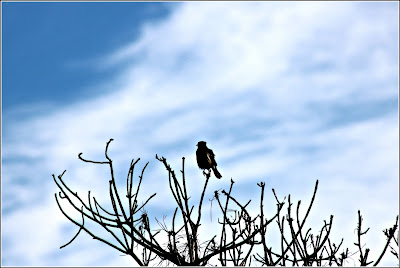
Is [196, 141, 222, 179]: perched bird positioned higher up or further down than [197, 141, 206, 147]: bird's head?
further down

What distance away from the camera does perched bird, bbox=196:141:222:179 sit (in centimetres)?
720

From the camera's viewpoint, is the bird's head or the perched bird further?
the bird's head

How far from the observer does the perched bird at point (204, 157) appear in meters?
7.20

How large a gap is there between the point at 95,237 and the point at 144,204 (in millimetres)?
555

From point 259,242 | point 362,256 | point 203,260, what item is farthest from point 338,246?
point 203,260

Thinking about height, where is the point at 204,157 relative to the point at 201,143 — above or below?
below

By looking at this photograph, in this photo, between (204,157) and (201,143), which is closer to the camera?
(204,157)

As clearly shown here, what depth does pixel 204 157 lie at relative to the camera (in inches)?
284

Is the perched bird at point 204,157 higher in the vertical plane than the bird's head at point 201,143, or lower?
lower

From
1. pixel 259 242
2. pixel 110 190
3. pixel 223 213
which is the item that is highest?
pixel 110 190

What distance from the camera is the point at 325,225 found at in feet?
13.1

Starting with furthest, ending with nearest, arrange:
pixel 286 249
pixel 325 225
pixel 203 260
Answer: pixel 325 225
pixel 286 249
pixel 203 260

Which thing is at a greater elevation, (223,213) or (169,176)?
(169,176)

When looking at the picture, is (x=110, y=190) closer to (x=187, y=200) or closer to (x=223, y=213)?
(x=187, y=200)
